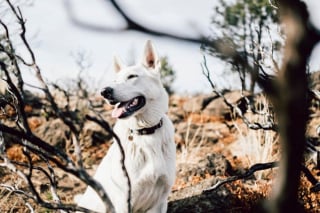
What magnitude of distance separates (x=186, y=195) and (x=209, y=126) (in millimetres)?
6741

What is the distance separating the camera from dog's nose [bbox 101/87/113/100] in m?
4.01

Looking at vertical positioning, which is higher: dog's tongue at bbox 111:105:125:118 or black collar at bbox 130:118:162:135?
dog's tongue at bbox 111:105:125:118

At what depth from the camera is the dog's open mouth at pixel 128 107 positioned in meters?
4.06

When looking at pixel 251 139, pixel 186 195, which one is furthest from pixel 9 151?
pixel 186 195

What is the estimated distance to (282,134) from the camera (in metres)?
0.62

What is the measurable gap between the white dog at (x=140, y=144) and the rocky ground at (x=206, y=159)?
686 millimetres

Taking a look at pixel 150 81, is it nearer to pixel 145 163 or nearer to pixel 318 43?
pixel 145 163

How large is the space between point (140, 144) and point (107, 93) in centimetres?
48

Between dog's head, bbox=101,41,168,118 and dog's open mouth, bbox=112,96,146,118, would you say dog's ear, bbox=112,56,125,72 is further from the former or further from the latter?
dog's open mouth, bbox=112,96,146,118

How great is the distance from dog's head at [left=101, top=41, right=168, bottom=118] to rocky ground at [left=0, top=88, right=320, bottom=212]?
936 millimetres

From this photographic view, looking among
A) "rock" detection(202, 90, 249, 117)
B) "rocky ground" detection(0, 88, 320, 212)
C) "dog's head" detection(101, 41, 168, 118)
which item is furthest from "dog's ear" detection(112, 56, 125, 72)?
"rock" detection(202, 90, 249, 117)

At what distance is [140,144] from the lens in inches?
159

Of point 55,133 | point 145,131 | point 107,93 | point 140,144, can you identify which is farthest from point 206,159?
point 55,133

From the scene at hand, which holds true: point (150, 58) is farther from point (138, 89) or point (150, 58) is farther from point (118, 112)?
point (118, 112)
